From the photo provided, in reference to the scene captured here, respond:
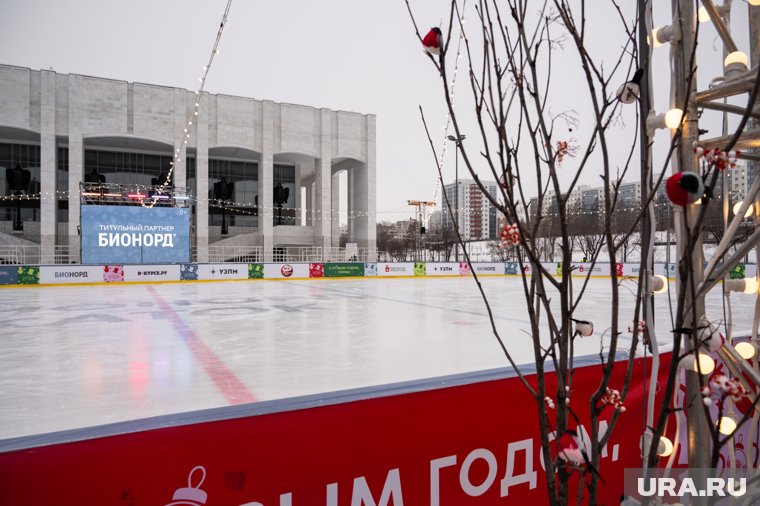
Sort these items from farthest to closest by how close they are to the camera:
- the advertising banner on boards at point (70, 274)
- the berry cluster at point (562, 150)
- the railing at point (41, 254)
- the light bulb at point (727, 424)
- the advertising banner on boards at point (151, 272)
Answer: the railing at point (41, 254)
the advertising banner on boards at point (151, 272)
the advertising banner on boards at point (70, 274)
the light bulb at point (727, 424)
the berry cluster at point (562, 150)

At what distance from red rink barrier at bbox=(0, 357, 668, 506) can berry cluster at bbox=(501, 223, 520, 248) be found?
3.26ft

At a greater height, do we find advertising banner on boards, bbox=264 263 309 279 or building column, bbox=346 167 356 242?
building column, bbox=346 167 356 242

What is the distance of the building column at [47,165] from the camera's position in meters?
28.9

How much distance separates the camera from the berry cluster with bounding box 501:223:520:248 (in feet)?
3.79

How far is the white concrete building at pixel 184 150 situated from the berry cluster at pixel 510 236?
33.2 meters

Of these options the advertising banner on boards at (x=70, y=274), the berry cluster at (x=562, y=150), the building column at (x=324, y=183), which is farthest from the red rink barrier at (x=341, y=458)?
the building column at (x=324, y=183)

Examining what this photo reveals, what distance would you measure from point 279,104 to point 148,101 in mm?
9155

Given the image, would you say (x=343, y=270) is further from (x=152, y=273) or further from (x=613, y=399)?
(x=613, y=399)

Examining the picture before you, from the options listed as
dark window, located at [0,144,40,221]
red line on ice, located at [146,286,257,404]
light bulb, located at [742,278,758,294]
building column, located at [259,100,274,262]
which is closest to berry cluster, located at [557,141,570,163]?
light bulb, located at [742,278,758,294]

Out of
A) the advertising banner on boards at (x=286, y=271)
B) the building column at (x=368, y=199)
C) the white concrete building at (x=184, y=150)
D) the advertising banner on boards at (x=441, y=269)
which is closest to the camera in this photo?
the advertising banner on boards at (x=286, y=271)

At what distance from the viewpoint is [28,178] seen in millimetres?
33875

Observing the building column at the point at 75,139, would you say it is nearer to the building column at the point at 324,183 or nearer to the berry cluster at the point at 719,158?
the building column at the point at 324,183

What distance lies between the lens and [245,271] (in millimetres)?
22375

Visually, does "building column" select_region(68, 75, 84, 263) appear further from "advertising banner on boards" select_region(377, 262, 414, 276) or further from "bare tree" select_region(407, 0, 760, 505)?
"bare tree" select_region(407, 0, 760, 505)
